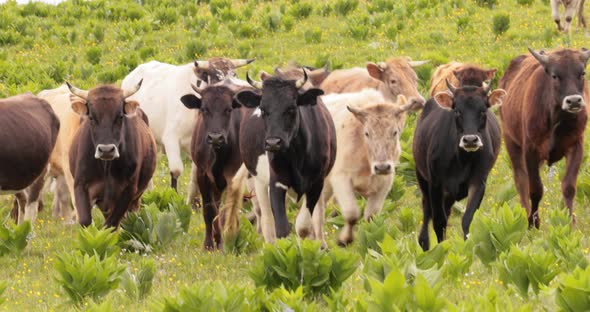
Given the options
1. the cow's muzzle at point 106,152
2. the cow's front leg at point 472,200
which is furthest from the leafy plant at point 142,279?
the cow's front leg at point 472,200

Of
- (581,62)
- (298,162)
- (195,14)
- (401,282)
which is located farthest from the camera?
(195,14)

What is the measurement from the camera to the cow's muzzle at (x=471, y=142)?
8.73 metres

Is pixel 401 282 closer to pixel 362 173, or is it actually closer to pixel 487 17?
pixel 362 173

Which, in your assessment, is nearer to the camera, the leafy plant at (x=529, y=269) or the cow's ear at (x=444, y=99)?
the leafy plant at (x=529, y=269)

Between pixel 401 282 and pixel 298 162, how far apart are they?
3.68 metres

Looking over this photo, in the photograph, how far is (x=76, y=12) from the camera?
26609 mm

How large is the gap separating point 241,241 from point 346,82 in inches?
139

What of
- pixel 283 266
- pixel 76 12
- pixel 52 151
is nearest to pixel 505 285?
pixel 283 266

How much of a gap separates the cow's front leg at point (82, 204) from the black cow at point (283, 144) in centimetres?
143

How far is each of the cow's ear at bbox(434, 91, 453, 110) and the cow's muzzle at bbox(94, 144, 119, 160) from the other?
273cm

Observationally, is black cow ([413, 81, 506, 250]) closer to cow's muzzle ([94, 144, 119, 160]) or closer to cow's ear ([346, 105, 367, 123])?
cow's ear ([346, 105, 367, 123])

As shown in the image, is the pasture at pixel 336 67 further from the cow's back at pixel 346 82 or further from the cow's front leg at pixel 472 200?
the cow's back at pixel 346 82

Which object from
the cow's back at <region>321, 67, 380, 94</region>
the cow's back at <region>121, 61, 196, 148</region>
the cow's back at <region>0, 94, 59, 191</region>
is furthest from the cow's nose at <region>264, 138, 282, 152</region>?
the cow's back at <region>121, 61, 196, 148</region>

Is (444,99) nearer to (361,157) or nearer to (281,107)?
(361,157)
